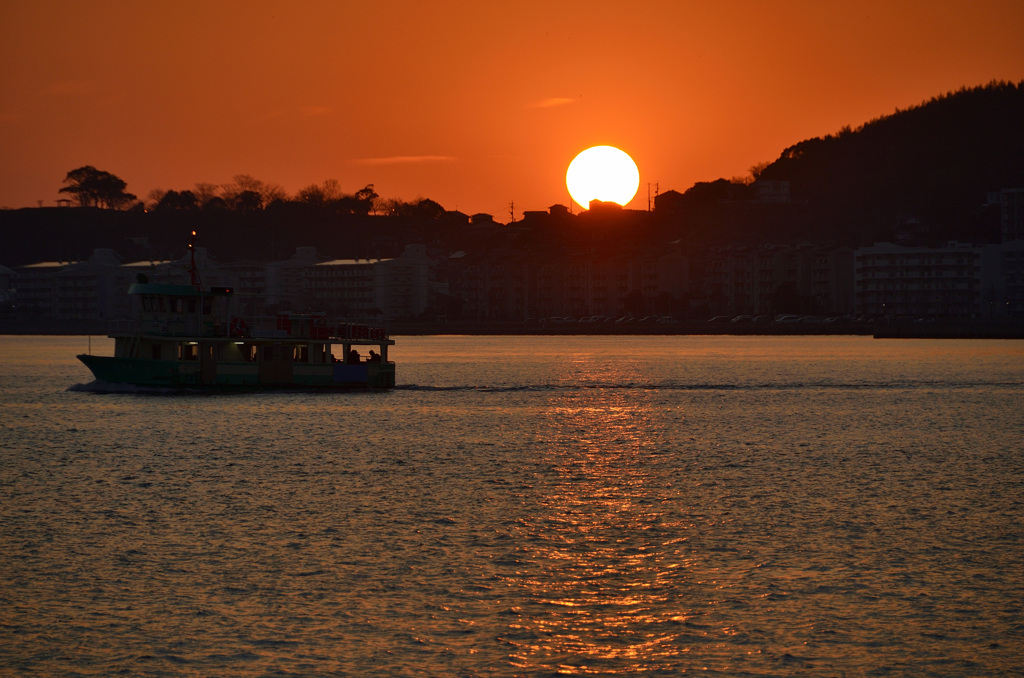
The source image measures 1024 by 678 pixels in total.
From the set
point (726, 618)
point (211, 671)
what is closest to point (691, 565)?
point (726, 618)

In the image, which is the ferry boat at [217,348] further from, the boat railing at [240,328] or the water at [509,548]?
the water at [509,548]

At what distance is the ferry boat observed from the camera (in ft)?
200

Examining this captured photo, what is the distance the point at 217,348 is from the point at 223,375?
6.02ft

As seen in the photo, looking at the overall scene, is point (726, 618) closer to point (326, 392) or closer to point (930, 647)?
point (930, 647)

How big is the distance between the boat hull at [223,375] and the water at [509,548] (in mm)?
12812

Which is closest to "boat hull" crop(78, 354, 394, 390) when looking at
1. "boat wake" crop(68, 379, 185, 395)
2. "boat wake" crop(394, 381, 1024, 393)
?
"boat wake" crop(68, 379, 185, 395)

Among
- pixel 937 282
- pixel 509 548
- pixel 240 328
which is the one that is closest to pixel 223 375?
pixel 240 328

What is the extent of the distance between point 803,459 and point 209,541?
21057 millimetres

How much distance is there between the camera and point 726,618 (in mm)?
15391

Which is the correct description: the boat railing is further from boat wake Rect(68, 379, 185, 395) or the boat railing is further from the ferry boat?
boat wake Rect(68, 379, 185, 395)

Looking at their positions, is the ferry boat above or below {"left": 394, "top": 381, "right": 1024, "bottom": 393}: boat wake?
above

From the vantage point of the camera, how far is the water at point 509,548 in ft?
45.9

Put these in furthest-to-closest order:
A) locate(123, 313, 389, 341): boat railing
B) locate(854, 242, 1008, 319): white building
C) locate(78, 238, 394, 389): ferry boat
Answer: locate(854, 242, 1008, 319): white building → locate(78, 238, 394, 389): ferry boat → locate(123, 313, 389, 341): boat railing

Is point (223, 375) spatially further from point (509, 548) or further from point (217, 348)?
point (509, 548)
